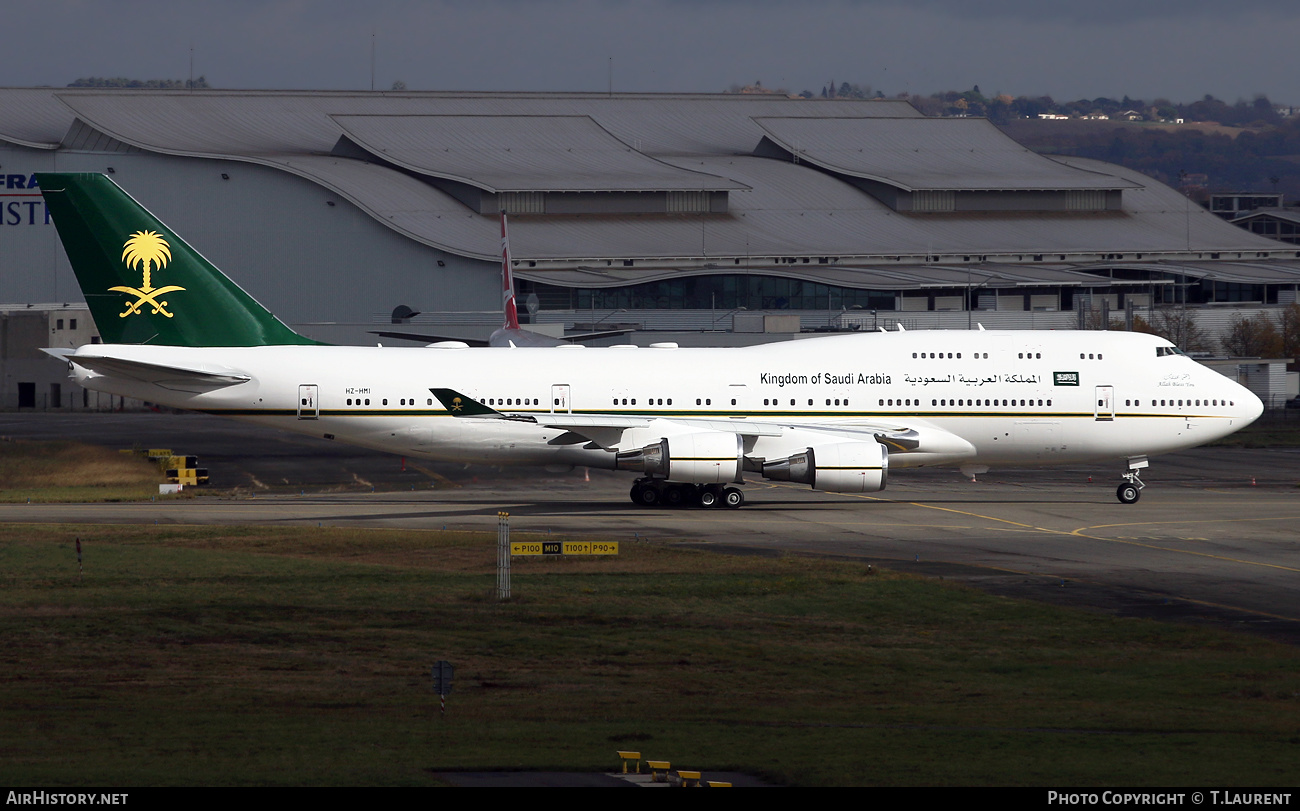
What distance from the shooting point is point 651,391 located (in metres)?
45.8

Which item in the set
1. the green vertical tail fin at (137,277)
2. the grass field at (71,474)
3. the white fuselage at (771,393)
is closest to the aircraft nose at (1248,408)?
the white fuselage at (771,393)

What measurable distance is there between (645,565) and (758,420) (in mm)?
13012

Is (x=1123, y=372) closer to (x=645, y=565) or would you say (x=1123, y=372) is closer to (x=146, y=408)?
(x=645, y=565)

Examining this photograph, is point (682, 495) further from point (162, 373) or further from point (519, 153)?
point (519, 153)

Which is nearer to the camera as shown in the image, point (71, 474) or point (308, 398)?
point (308, 398)

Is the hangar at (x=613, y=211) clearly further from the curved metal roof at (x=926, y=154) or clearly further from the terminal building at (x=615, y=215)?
the curved metal roof at (x=926, y=154)

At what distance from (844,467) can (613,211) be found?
75083 mm

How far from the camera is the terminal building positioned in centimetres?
10144

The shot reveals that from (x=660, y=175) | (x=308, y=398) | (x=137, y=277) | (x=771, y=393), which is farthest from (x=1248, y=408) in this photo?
(x=660, y=175)

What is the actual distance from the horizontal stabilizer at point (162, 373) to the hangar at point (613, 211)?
47.0 metres

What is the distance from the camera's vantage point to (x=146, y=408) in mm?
97375

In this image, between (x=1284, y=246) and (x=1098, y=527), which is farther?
(x=1284, y=246)

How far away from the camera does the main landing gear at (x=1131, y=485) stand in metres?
47.8
